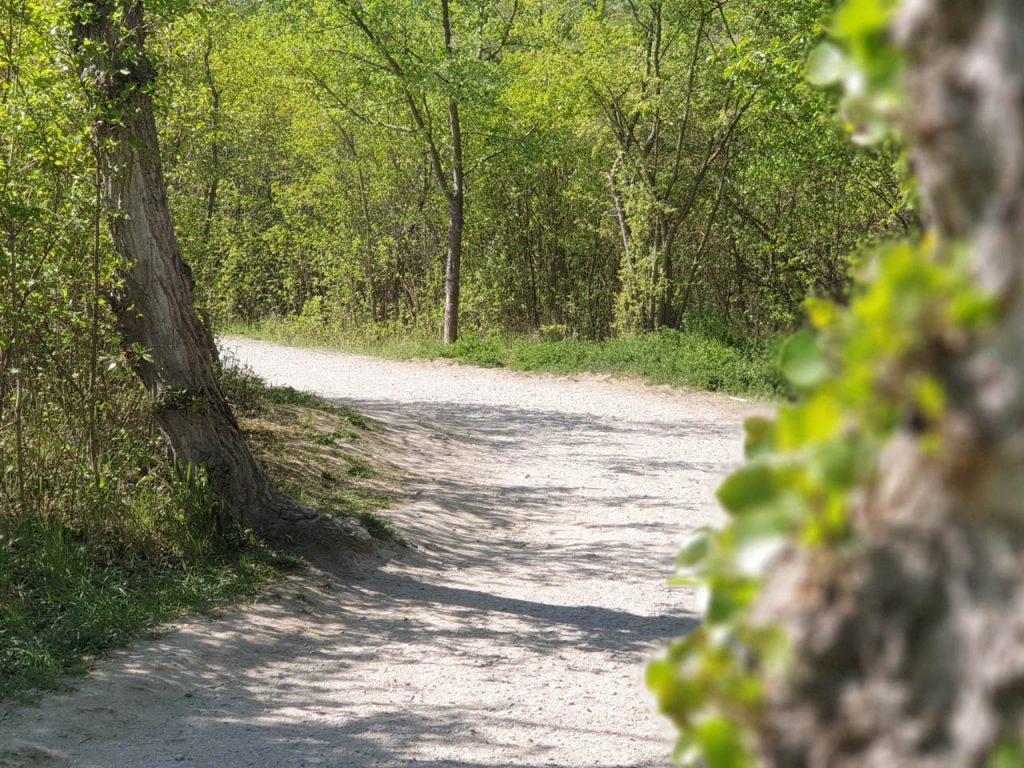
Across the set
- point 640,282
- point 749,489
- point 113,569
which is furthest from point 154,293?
point 640,282

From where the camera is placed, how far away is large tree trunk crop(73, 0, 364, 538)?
257 inches

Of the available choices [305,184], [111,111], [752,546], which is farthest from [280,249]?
[752,546]

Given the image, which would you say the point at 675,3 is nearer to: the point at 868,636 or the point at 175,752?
the point at 175,752

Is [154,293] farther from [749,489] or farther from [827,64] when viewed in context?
[749,489]

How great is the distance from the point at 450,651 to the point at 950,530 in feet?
17.9

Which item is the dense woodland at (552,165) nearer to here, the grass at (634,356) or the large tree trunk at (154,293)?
the grass at (634,356)

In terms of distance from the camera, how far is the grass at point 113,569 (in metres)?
5.26

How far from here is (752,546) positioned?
0.76 m

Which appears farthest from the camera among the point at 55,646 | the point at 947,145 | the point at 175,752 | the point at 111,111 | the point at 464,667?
the point at 111,111

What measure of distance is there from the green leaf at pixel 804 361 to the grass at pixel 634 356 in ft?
39.6

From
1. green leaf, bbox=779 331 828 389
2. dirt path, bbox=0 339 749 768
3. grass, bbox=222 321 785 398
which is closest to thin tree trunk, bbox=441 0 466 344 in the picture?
grass, bbox=222 321 785 398

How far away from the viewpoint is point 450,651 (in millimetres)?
5883

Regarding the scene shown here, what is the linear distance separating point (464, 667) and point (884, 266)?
524cm

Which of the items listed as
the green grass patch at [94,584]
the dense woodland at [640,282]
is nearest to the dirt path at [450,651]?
the green grass patch at [94,584]
